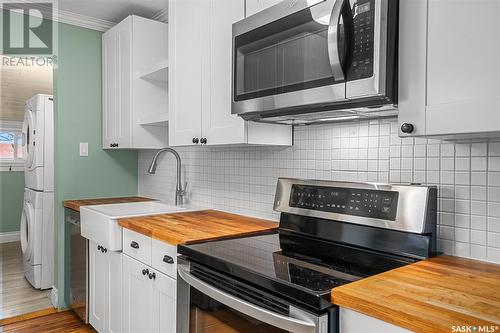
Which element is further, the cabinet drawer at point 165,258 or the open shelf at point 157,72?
the open shelf at point 157,72

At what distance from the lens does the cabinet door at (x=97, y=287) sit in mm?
2340

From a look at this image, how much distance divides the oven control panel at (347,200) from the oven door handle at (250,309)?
21.8 inches

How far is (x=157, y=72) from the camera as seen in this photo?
266 cm

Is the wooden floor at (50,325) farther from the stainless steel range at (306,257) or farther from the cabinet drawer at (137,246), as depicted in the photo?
the stainless steel range at (306,257)

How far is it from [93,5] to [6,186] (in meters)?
3.45

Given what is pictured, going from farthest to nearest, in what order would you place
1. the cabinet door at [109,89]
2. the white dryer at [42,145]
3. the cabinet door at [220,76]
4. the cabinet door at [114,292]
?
the white dryer at [42,145]
the cabinet door at [109,89]
the cabinet door at [114,292]
the cabinet door at [220,76]

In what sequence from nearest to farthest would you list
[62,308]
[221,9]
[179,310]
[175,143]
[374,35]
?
[374,35]
[179,310]
[221,9]
[175,143]
[62,308]

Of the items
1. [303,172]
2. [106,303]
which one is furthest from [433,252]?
[106,303]

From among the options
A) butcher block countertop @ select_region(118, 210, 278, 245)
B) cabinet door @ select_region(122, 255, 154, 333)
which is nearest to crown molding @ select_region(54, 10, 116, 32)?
butcher block countertop @ select_region(118, 210, 278, 245)

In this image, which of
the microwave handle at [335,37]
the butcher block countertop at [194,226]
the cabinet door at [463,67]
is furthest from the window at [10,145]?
the cabinet door at [463,67]

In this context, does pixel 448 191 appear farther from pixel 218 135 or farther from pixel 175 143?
pixel 175 143

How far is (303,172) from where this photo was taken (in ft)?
6.21

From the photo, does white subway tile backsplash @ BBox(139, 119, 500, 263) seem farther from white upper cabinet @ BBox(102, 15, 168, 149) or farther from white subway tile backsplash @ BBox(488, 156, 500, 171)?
white upper cabinet @ BBox(102, 15, 168, 149)

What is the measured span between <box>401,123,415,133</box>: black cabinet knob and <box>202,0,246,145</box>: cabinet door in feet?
2.63
